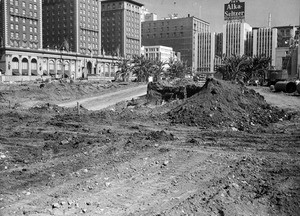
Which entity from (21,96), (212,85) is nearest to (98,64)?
(21,96)

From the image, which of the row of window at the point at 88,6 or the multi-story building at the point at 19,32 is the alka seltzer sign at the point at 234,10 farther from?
the multi-story building at the point at 19,32

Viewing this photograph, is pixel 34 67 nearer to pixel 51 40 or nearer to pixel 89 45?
pixel 89 45

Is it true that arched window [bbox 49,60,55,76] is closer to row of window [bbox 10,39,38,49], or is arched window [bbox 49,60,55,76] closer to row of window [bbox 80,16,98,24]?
row of window [bbox 10,39,38,49]

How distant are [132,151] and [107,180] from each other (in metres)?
3.12

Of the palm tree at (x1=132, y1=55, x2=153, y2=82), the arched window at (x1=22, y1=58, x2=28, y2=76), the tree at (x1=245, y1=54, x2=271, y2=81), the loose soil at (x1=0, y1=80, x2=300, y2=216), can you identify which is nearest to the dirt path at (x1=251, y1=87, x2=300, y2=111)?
the loose soil at (x1=0, y1=80, x2=300, y2=216)

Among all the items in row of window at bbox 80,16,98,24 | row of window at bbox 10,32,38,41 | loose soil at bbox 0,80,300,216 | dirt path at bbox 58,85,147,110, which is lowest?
loose soil at bbox 0,80,300,216

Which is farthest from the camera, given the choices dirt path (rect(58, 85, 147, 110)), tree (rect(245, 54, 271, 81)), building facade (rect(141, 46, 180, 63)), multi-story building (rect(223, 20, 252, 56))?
building facade (rect(141, 46, 180, 63))

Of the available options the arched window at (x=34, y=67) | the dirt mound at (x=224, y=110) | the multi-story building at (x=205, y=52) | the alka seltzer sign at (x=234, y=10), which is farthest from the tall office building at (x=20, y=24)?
the dirt mound at (x=224, y=110)

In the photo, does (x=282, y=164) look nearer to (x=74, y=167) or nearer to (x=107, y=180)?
(x=107, y=180)

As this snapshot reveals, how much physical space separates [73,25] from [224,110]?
125892 millimetres

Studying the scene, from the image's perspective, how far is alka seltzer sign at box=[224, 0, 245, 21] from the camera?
524ft

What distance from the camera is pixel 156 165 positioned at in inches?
408

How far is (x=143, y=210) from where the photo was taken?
7168 millimetres

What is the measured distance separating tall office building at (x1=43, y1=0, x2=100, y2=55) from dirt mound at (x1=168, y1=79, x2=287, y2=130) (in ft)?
395
